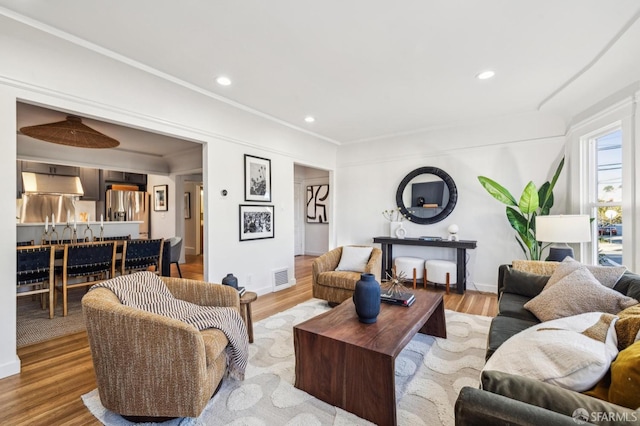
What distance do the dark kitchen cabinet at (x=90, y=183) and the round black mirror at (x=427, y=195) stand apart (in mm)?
7341

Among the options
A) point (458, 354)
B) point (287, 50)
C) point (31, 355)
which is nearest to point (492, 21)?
point (287, 50)

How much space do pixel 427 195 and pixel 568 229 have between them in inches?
86.1

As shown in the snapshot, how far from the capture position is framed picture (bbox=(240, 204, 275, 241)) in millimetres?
4082

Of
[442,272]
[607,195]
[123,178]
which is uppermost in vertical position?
[123,178]

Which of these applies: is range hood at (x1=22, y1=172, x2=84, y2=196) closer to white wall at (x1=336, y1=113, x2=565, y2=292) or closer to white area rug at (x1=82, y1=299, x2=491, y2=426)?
white area rug at (x1=82, y1=299, x2=491, y2=426)

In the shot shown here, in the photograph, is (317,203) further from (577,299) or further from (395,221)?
(577,299)

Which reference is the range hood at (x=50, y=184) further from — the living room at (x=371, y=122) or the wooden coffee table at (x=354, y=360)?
the wooden coffee table at (x=354, y=360)

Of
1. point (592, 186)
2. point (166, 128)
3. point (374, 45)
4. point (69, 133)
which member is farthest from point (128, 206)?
point (592, 186)

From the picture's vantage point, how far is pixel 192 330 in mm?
1516

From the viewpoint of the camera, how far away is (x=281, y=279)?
468 cm

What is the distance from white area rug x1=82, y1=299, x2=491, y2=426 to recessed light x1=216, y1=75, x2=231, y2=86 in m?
2.68

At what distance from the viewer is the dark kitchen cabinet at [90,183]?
7004mm

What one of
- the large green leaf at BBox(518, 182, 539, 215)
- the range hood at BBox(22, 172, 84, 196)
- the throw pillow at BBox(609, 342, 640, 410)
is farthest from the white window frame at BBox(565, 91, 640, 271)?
the range hood at BBox(22, 172, 84, 196)

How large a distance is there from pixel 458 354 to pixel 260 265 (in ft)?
9.34
